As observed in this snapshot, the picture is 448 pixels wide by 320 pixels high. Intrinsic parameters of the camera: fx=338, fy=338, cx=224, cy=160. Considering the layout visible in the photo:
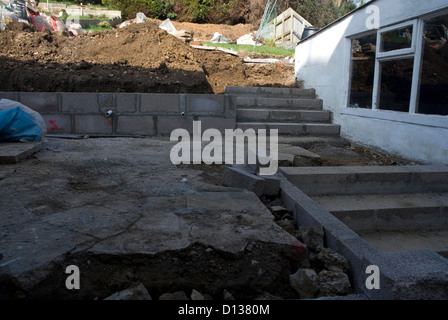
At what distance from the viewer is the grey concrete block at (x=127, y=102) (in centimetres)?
606

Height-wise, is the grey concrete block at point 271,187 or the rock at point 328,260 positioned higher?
the grey concrete block at point 271,187

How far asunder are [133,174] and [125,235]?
152cm

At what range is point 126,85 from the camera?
691 centimetres

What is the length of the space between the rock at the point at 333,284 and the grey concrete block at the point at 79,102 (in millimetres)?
5379

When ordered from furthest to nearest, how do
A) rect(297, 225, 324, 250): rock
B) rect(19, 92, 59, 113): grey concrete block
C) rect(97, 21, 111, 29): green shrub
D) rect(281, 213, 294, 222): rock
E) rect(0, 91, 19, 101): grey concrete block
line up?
rect(97, 21, 111, 29): green shrub
rect(19, 92, 59, 113): grey concrete block
rect(0, 91, 19, 101): grey concrete block
rect(281, 213, 294, 222): rock
rect(297, 225, 324, 250): rock

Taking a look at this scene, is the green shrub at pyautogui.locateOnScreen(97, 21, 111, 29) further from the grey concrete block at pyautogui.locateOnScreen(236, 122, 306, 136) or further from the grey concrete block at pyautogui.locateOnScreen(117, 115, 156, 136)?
the grey concrete block at pyautogui.locateOnScreen(236, 122, 306, 136)

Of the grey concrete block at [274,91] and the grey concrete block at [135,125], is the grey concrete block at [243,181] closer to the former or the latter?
the grey concrete block at [135,125]

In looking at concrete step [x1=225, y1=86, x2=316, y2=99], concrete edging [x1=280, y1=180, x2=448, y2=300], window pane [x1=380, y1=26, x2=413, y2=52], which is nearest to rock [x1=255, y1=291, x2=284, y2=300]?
concrete edging [x1=280, y1=180, x2=448, y2=300]

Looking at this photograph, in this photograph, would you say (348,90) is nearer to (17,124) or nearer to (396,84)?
(396,84)

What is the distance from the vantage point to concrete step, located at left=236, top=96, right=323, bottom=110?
7438 millimetres

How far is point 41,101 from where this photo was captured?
19.5ft

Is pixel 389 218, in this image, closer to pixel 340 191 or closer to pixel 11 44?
pixel 340 191

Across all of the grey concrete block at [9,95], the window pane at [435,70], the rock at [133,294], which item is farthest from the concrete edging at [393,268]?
the grey concrete block at [9,95]
